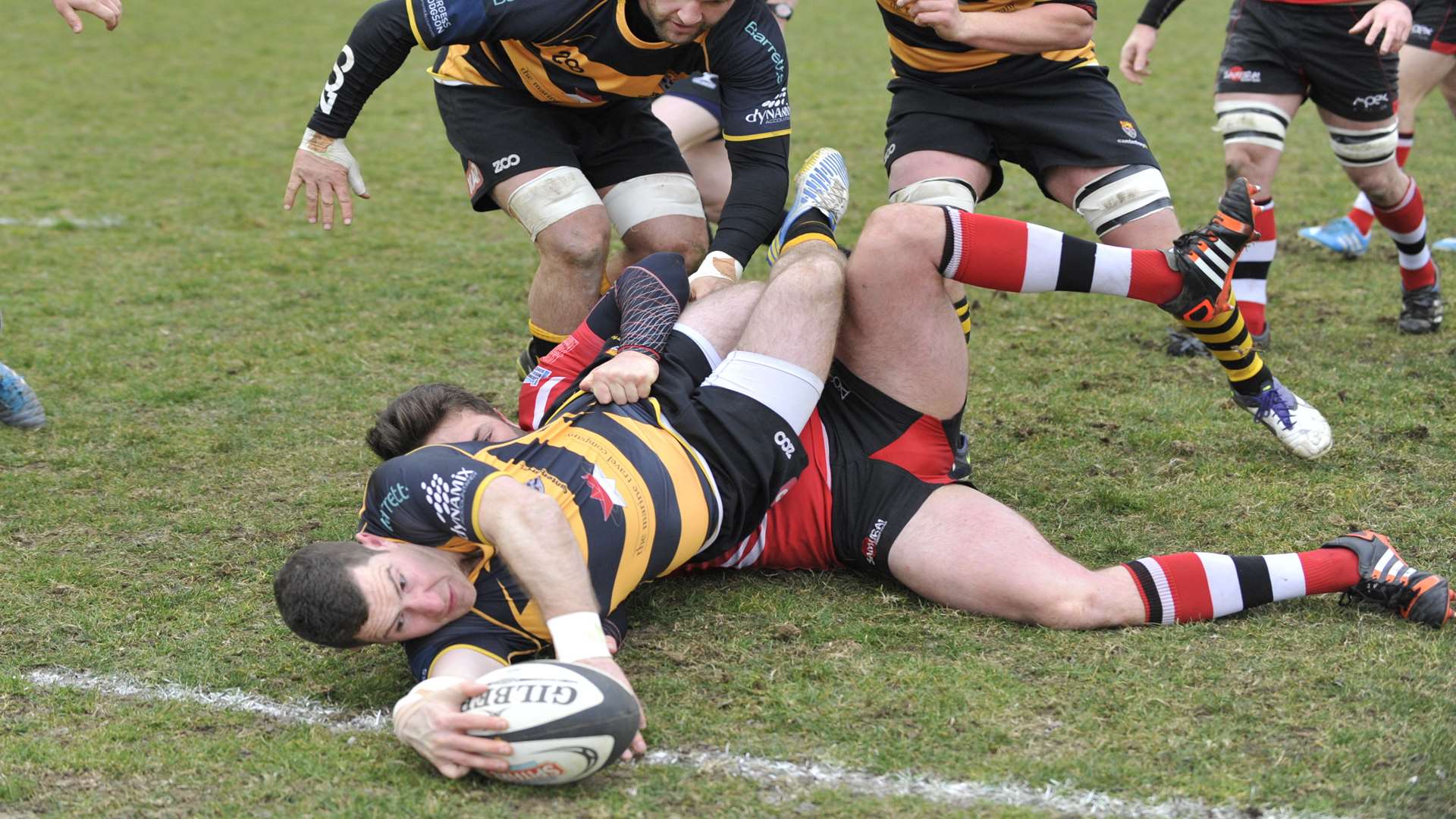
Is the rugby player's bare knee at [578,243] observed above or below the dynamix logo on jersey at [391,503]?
above

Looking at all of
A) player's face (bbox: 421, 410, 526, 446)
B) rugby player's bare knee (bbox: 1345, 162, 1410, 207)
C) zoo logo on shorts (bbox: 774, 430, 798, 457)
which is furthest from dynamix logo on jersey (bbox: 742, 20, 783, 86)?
rugby player's bare knee (bbox: 1345, 162, 1410, 207)

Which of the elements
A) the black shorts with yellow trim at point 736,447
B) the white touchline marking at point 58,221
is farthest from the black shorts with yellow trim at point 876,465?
the white touchline marking at point 58,221

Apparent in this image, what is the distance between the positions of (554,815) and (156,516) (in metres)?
2.24

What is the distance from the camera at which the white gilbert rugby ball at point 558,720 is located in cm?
278

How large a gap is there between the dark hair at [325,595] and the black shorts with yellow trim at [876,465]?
1283 mm

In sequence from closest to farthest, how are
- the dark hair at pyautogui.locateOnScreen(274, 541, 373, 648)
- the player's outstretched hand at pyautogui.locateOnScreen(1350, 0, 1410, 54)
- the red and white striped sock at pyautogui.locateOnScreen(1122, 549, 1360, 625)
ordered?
the dark hair at pyautogui.locateOnScreen(274, 541, 373, 648), the red and white striped sock at pyautogui.locateOnScreen(1122, 549, 1360, 625), the player's outstretched hand at pyautogui.locateOnScreen(1350, 0, 1410, 54)

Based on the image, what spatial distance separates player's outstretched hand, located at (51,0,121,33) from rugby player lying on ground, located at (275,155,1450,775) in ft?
5.64

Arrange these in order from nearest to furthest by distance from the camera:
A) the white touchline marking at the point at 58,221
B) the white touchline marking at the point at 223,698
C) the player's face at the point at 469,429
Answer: the white touchline marking at the point at 223,698 < the player's face at the point at 469,429 < the white touchline marking at the point at 58,221

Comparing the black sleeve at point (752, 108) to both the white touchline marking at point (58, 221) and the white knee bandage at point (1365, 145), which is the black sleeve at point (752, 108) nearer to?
the white knee bandage at point (1365, 145)

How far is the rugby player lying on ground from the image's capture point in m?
3.12

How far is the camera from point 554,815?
9.07 ft

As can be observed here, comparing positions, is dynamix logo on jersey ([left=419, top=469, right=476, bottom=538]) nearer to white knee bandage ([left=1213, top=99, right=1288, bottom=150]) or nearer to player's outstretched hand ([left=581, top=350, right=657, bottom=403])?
Answer: player's outstretched hand ([left=581, top=350, right=657, bottom=403])

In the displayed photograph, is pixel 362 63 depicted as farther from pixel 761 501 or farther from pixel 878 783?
pixel 878 783

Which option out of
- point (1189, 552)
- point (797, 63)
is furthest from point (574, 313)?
point (797, 63)
